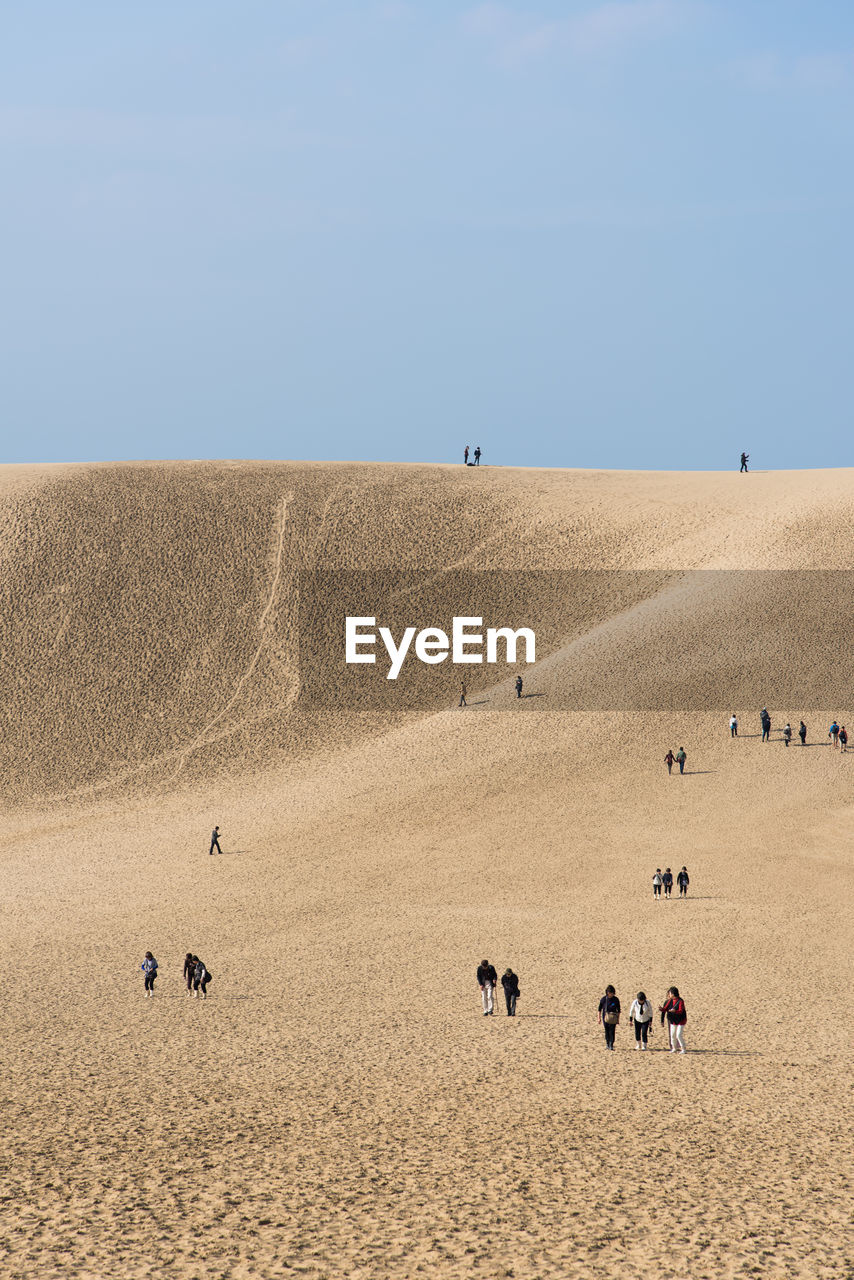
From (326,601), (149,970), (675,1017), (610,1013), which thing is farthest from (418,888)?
(326,601)

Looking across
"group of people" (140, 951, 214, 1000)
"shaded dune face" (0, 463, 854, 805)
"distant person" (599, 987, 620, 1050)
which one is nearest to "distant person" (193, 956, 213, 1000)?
"group of people" (140, 951, 214, 1000)

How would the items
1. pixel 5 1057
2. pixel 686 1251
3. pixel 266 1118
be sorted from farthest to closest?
pixel 5 1057
pixel 266 1118
pixel 686 1251

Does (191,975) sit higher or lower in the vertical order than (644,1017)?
higher

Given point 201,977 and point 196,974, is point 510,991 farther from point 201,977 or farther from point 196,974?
point 196,974

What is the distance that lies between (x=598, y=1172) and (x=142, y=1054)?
852 cm

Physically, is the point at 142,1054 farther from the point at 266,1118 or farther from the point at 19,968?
the point at 19,968

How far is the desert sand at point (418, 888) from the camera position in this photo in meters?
11.8

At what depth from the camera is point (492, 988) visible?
20281 mm

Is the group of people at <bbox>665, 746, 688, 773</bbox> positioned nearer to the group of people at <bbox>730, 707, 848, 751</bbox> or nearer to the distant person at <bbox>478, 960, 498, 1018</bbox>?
the group of people at <bbox>730, 707, 848, 751</bbox>

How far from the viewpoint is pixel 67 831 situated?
4056 cm

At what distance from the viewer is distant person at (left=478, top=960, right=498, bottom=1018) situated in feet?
65.6

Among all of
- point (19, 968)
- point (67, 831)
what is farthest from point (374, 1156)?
point (67, 831)

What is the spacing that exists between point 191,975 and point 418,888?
10.5 m

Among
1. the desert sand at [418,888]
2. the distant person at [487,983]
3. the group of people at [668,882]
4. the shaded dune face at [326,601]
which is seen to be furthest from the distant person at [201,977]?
the shaded dune face at [326,601]
